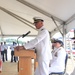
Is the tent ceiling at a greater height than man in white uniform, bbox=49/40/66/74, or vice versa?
the tent ceiling

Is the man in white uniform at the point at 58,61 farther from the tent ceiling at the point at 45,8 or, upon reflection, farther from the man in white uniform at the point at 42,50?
the tent ceiling at the point at 45,8


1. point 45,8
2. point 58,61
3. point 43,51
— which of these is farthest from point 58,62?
point 45,8

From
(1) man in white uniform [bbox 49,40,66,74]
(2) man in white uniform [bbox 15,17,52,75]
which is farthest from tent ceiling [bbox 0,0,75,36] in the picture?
(2) man in white uniform [bbox 15,17,52,75]

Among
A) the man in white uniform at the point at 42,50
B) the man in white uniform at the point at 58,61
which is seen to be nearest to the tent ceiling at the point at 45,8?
the man in white uniform at the point at 58,61

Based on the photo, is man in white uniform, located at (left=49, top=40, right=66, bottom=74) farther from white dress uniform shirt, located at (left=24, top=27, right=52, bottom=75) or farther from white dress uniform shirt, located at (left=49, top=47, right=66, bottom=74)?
white dress uniform shirt, located at (left=24, top=27, right=52, bottom=75)

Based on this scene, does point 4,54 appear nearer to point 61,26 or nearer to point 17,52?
point 61,26

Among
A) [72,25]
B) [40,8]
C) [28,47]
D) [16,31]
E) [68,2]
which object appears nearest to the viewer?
[28,47]

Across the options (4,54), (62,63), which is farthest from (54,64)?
(4,54)

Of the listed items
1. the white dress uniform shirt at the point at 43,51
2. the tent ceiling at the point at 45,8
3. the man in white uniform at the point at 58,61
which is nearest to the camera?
the white dress uniform shirt at the point at 43,51

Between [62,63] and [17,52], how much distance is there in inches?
40.4

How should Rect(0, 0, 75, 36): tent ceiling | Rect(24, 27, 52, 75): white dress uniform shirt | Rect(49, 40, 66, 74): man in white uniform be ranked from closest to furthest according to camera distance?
Rect(24, 27, 52, 75): white dress uniform shirt < Rect(49, 40, 66, 74): man in white uniform < Rect(0, 0, 75, 36): tent ceiling

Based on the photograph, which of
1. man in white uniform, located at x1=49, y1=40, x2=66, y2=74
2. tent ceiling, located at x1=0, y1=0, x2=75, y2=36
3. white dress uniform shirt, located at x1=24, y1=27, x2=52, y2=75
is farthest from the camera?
tent ceiling, located at x1=0, y1=0, x2=75, y2=36

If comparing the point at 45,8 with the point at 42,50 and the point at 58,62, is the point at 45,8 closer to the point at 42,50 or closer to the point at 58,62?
the point at 58,62

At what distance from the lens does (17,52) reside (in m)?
3.31
